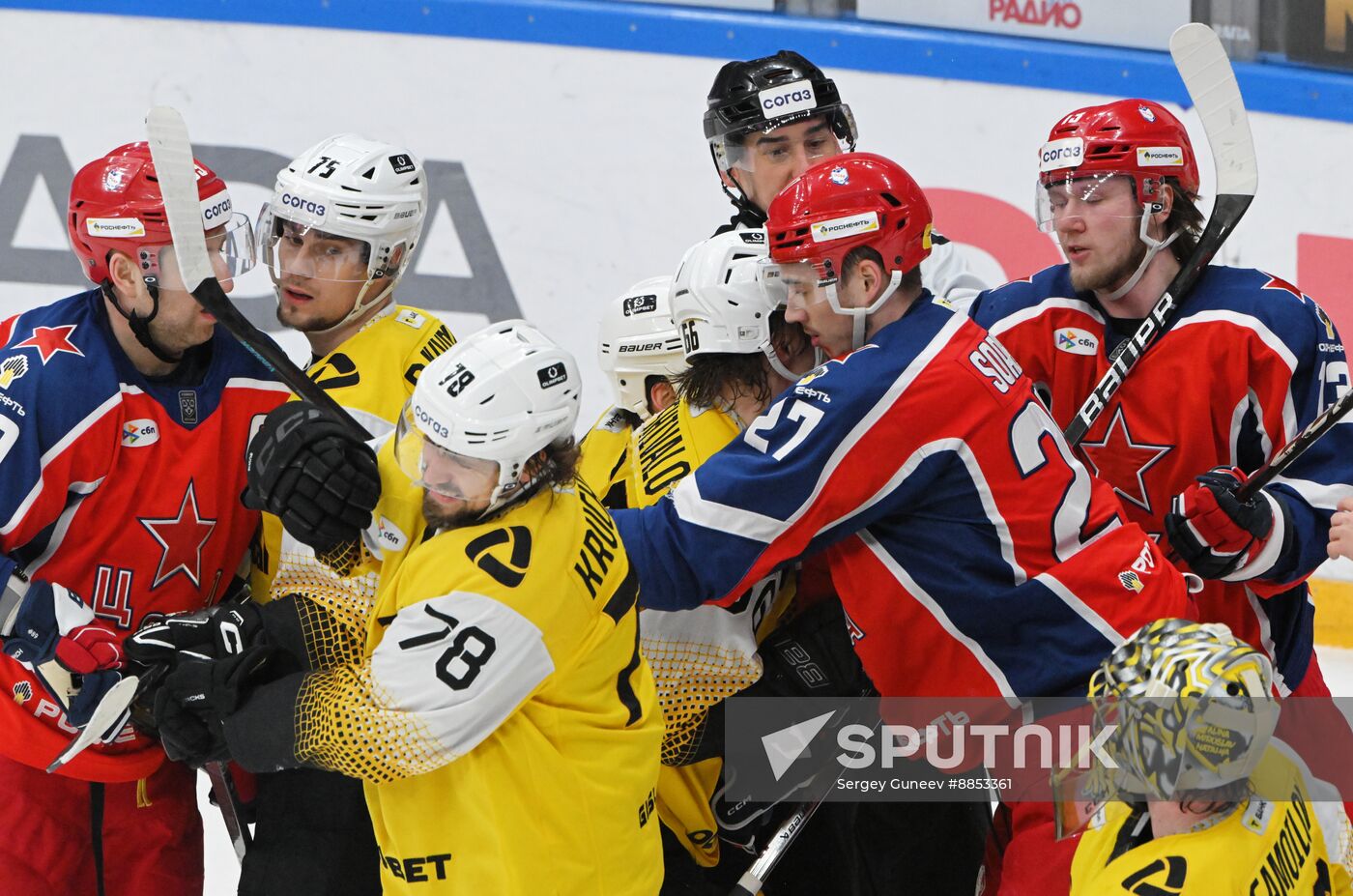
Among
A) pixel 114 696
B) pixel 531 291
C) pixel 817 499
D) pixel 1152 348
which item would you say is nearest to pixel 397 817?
pixel 114 696

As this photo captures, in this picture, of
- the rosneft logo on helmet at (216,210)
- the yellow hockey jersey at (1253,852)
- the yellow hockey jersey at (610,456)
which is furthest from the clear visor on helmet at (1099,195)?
the rosneft logo on helmet at (216,210)

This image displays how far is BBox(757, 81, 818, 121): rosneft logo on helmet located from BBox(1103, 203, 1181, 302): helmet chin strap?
978 mm

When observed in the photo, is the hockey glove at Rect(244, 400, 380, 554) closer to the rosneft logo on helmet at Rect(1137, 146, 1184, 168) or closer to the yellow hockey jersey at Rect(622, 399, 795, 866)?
the yellow hockey jersey at Rect(622, 399, 795, 866)

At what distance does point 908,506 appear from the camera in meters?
2.51

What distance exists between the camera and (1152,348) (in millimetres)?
2912

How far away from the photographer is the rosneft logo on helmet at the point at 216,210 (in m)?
2.73

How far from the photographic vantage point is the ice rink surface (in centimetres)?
370

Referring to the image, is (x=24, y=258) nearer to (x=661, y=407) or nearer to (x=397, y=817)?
(x=661, y=407)

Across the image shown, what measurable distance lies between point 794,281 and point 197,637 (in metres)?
1.11

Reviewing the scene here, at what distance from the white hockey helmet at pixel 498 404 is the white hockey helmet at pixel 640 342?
0.87 m

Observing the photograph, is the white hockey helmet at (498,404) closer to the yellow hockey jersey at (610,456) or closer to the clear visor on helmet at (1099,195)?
the yellow hockey jersey at (610,456)

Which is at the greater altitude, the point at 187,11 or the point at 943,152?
the point at 187,11

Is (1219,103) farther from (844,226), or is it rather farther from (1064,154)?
(844,226)

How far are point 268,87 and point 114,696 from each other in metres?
2.97
